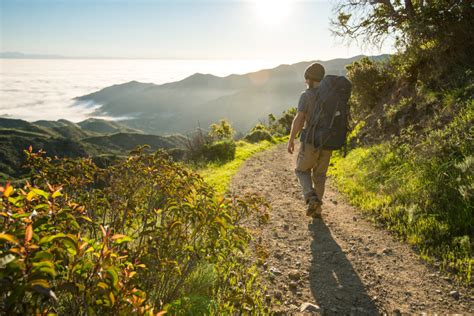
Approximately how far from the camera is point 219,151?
54.2ft

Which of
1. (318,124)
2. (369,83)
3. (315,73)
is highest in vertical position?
(369,83)

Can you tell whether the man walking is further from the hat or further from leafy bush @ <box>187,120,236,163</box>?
leafy bush @ <box>187,120,236,163</box>

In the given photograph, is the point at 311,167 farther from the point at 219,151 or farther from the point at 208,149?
the point at 208,149

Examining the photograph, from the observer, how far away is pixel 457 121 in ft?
21.4

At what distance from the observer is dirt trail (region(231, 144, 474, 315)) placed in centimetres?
348

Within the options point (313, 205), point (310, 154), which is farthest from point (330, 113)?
point (313, 205)

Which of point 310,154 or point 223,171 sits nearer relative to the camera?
point 310,154

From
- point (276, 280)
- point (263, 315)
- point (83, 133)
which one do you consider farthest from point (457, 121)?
point (83, 133)

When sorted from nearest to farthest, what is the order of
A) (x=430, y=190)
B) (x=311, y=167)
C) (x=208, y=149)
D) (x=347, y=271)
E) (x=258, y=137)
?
(x=347, y=271), (x=430, y=190), (x=311, y=167), (x=208, y=149), (x=258, y=137)

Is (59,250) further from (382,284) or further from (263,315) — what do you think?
(382,284)

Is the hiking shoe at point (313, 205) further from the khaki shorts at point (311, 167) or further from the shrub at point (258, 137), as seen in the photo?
the shrub at point (258, 137)

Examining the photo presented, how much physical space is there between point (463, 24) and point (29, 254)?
11732 mm

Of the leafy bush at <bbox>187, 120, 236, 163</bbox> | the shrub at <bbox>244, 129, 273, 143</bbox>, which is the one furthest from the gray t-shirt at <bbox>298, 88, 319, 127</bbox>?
the shrub at <bbox>244, 129, 273, 143</bbox>

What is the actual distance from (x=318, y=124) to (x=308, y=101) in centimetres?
48
